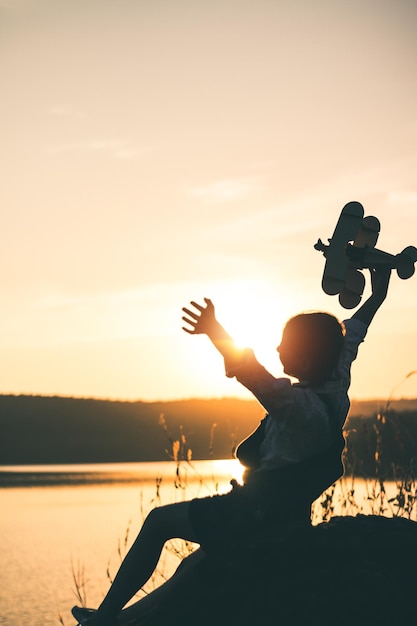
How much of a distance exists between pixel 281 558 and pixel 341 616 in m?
0.36

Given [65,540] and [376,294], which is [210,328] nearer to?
[376,294]

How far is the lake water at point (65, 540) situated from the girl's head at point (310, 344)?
521 mm

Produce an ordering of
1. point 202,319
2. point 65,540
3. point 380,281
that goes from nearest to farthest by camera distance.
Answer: point 202,319 → point 380,281 → point 65,540

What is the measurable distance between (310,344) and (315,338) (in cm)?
3

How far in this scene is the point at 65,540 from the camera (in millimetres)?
16297

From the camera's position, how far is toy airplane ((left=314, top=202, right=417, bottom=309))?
14.9 ft

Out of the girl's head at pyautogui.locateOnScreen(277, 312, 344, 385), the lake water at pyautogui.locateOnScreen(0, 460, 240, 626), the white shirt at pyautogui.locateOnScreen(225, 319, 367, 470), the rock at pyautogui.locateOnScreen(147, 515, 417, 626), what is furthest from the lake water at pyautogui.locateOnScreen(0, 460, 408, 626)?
the girl's head at pyautogui.locateOnScreen(277, 312, 344, 385)

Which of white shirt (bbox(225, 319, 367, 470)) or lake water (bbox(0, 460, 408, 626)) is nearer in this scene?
white shirt (bbox(225, 319, 367, 470))

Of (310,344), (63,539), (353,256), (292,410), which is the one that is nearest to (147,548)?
(292,410)

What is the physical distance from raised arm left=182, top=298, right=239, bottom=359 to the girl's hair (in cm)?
41

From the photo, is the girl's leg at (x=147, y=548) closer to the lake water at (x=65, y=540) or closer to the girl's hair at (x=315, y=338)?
the lake water at (x=65, y=540)

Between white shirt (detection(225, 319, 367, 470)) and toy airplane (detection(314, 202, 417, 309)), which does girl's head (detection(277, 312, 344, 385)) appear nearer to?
white shirt (detection(225, 319, 367, 470))

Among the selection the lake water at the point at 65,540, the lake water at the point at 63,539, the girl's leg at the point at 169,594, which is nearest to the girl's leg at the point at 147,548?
the girl's leg at the point at 169,594

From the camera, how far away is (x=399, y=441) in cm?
623
